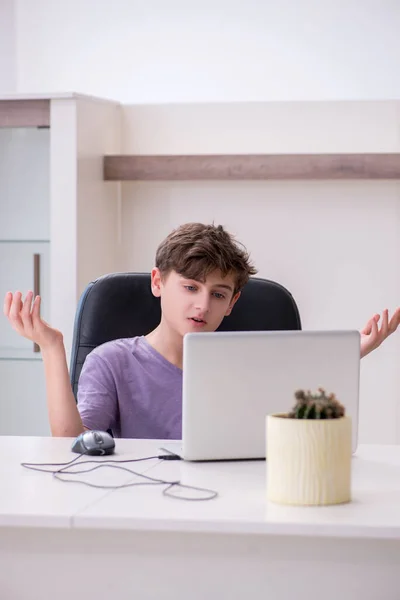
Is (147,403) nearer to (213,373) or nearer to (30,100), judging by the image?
(213,373)

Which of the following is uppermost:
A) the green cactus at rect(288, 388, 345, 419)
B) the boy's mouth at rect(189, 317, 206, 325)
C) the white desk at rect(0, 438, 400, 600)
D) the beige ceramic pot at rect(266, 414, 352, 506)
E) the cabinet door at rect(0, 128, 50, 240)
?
the cabinet door at rect(0, 128, 50, 240)

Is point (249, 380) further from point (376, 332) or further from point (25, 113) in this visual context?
point (25, 113)

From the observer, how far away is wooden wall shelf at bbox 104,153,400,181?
342 cm

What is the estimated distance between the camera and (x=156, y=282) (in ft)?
7.25

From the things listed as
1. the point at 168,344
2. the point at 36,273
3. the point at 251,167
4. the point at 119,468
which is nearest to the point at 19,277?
the point at 36,273

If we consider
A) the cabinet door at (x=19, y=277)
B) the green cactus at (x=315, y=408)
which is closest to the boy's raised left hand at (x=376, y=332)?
the green cactus at (x=315, y=408)

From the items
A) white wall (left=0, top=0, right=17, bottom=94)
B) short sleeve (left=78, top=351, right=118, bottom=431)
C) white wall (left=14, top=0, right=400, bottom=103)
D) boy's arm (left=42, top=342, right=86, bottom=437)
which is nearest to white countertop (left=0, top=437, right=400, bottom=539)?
boy's arm (left=42, top=342, right=86, bottom=437)

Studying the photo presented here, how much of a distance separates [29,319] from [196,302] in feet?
1.38

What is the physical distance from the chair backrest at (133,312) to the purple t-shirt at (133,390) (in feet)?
0.32

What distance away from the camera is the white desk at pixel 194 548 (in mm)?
1194

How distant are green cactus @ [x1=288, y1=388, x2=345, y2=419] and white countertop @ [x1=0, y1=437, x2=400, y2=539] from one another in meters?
0.12

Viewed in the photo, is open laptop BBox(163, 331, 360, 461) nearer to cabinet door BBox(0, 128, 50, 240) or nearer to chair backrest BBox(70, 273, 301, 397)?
chair backrest BBox(70, 273, 301, 397)

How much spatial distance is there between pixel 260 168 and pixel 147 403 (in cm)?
156

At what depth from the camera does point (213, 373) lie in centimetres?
155
